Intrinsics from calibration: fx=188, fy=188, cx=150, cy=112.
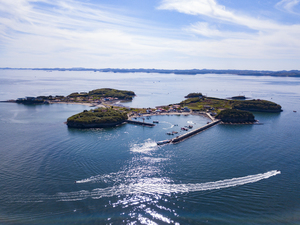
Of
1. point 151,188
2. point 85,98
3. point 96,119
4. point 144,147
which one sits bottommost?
point 151,188

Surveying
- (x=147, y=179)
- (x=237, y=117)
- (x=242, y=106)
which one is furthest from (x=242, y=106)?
(x=147, y=179)

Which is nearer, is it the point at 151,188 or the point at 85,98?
the point at 151,188

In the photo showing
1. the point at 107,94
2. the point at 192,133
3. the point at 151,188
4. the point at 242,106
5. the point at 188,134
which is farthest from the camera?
the point at 107,94

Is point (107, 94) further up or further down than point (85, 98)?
further up

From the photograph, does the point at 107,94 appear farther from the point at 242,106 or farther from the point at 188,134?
the point at 188,134

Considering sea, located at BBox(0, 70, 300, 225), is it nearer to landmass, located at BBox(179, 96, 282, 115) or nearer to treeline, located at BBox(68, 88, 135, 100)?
landmass, located at BBox(179, 96, 282, 115)

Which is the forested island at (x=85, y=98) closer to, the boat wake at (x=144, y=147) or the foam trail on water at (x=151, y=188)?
the boat wake at (x=144, y=147)

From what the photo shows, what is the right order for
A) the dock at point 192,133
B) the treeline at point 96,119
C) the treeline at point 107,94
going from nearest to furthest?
the dock at point 192,133 → the treeline at point 96,119 → the treeline at point 107,94

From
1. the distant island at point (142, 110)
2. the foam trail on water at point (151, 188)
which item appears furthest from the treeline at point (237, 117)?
the foam trail on water at point (151, 188)

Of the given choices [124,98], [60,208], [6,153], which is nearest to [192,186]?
[60,208]
